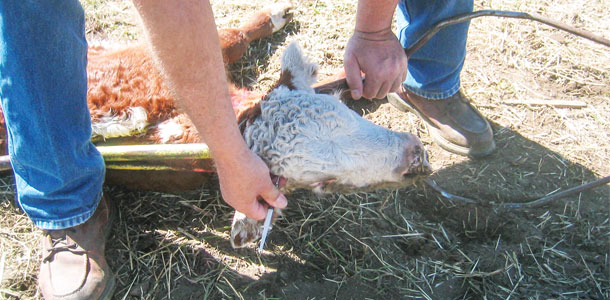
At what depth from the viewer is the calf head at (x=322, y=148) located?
2.45 m

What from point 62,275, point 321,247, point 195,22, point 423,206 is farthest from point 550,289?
point 62,275

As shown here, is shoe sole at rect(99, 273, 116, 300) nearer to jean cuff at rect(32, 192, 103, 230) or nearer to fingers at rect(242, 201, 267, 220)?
jean cuff at rect(32, 192, 103, 230)

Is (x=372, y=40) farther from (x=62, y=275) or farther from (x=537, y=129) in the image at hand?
(x=62, y=275)

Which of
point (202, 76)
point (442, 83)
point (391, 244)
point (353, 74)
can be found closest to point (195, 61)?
point (202, 76)

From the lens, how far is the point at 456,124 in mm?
→ 3412

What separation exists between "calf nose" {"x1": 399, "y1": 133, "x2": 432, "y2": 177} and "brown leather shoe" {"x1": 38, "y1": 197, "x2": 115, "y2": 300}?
74.1 inches

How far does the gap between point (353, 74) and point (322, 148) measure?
1.74 feet

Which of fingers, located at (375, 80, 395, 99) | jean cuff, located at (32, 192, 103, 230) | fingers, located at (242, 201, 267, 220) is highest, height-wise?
fingers, located at (375, 80, 395, 99)

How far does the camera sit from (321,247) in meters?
2.88

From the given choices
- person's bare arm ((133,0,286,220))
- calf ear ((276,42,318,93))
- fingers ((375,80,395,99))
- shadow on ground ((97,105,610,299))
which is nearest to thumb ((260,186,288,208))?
person's bare arm ((133,0,286,220))

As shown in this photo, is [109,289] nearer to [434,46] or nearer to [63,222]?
[63,222]

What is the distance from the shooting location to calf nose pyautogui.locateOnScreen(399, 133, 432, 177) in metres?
2.55

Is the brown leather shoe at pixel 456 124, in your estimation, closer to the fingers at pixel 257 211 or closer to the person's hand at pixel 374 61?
the person's hand at pixel 374 61

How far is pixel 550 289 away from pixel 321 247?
1.40 m
